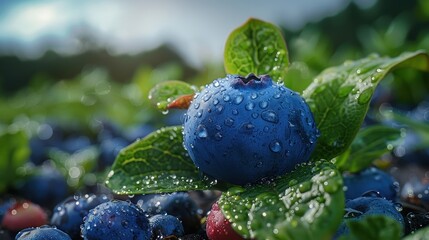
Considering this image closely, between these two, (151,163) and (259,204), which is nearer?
(259,204)

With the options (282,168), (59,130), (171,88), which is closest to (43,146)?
(59,130)

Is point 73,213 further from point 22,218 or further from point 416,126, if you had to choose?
point 416,126

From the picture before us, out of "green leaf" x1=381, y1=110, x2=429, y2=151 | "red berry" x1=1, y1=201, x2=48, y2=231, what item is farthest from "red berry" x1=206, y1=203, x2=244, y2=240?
"green leaf" x1=381, y1=110, x2=429, y2=151

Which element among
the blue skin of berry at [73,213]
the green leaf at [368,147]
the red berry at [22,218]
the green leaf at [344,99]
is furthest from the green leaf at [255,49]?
the red berry at [22,218]

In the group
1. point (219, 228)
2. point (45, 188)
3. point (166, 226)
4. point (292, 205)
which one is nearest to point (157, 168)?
point (166, 226)

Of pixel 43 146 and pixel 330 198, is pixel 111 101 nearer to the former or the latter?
pixel 43 146

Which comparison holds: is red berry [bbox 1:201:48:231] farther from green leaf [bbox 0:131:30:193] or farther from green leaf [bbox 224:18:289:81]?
green leaf [bbox 224:18:289:81]
